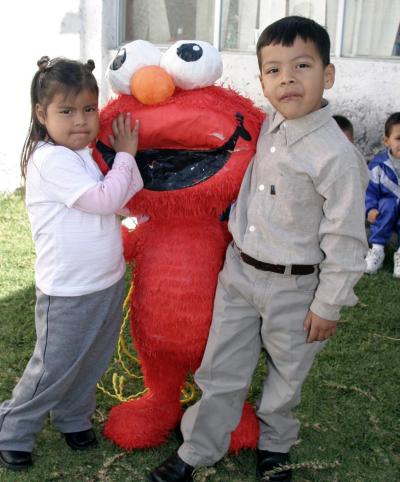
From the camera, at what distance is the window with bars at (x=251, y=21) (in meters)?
4.78

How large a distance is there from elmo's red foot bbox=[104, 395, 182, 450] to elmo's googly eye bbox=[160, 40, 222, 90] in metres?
1.10

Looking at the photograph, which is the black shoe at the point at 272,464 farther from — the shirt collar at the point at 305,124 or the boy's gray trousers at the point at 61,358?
the shirt collar at the point at 305,124

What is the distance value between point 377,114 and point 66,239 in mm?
3275

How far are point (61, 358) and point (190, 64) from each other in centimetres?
98

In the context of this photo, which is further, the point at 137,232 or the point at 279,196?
the point at 137,232

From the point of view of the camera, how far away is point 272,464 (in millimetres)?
2205

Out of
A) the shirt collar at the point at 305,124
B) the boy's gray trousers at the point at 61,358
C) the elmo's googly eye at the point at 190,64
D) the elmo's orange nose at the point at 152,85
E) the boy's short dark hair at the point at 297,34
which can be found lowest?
the boy's gray trousers at the point at 61,358

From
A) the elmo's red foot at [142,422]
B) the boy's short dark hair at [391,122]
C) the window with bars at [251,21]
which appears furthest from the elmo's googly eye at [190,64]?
the window with bars at [251,21]

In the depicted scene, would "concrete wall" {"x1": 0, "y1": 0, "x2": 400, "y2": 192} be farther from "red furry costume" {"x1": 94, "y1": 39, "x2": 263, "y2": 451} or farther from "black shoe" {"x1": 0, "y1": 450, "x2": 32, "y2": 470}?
"black shoe" {"x1": 0, "y1": 450, "x2": 32, "y2": 470}

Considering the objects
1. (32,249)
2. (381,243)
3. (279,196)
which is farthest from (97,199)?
(381,243)

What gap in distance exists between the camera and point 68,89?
1975 millimetres

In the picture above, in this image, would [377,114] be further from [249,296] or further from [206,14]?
[249,296]

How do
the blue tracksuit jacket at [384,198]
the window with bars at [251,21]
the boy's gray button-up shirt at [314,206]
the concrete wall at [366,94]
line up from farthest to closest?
the window with bars at [251,21], the concrete wall at [366,94], the blue tracksuit jacket at [384,198], the boy's gray button-up shirt at [314,206]

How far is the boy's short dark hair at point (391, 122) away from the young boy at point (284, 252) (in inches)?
97.6
